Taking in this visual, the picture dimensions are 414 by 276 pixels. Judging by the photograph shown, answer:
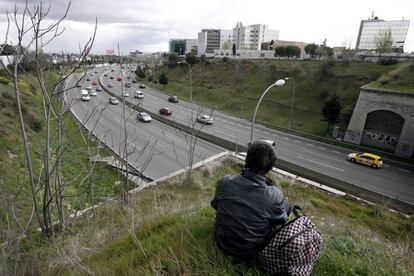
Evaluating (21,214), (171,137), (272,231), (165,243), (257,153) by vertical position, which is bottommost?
(171,137)

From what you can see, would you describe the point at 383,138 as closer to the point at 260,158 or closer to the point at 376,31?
the point at 260,158

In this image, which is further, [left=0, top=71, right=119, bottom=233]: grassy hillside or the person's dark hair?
[left=0, top=71, right=119, bottom=233]: grassy hillside

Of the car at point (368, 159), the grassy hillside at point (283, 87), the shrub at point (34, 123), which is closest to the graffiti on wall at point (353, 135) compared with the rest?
the grassy hillside at point (283, 87)

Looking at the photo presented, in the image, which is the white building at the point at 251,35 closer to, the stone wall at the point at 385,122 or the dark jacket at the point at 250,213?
the stone wall at the point at 385,122

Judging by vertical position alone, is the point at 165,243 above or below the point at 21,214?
above

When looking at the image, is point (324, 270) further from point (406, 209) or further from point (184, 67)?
point (184, 67)

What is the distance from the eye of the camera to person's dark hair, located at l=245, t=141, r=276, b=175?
2742mm

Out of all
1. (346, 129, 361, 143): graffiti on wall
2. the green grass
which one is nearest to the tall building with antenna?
the green grass

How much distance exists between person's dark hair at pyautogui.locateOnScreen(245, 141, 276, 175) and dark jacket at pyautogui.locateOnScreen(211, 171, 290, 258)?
0.23ft

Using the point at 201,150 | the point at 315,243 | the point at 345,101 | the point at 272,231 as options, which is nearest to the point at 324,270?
the point at 315,243

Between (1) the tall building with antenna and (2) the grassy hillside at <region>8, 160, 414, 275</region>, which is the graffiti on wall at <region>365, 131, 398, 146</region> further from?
(1) the tall building with antenna

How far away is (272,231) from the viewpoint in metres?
2.66

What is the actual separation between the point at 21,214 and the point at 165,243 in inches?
298

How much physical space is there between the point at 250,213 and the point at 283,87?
38.8 metres
